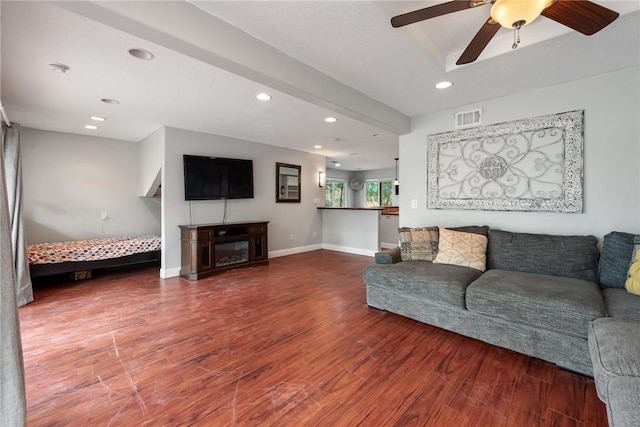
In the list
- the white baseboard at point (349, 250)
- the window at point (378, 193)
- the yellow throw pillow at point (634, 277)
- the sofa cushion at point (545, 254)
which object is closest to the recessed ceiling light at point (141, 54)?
the sofa cushion at point (545, 254)

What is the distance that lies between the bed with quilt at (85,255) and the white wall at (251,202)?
1.74 feet

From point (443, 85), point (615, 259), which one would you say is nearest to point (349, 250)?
point (443, 85)

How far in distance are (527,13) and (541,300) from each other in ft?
5.89

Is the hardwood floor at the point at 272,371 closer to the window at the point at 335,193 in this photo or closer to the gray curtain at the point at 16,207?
the gray curtain at the point at 16,207

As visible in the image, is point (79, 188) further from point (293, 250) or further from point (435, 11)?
point (435, 11)

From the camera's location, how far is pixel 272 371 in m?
1.92

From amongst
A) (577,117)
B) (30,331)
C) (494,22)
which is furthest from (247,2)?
(30,331)

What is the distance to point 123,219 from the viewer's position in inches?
205

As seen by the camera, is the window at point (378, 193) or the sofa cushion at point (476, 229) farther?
the window at point (378, 193)

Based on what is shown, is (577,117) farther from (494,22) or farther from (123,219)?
(123,219)

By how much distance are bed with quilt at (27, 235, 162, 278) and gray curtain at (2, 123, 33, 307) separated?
0.58 meters

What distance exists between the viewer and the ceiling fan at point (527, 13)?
1.32m

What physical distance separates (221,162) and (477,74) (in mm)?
3867

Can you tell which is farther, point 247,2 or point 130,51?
point 130,51
